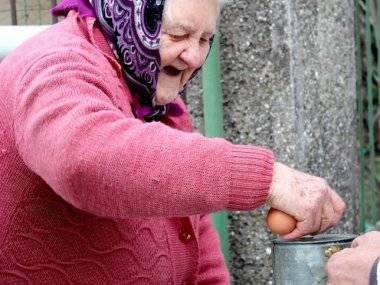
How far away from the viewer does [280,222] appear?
261 cm

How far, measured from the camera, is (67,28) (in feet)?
9.18

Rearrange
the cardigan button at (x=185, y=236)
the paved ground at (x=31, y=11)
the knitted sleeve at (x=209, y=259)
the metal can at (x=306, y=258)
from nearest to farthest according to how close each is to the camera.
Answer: the metal can at (x=306, y=258), the cardigan button at (x=185, y=236), the knitted sleeve at (x=209, y=259), the paved ground at (x=31, y=11)

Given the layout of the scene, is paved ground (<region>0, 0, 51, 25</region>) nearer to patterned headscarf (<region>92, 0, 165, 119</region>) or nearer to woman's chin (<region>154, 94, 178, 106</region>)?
woman's chin (<region>154, 94, 178, 106</region>)

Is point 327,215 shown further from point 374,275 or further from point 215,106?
point 215,106

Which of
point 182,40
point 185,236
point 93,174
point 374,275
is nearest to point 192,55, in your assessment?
point 182,40

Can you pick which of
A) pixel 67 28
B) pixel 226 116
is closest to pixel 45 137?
pixel 67 28

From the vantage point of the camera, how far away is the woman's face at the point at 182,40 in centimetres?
287

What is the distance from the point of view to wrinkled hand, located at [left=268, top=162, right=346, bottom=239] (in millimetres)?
2523

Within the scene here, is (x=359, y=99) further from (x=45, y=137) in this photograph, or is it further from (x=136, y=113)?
(x=45, y=137)

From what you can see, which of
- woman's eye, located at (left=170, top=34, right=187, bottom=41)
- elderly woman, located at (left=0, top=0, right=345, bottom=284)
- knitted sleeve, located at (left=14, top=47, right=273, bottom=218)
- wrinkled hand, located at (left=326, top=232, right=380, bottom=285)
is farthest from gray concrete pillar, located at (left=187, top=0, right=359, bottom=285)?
knitted sleeve, located at (left=14, top=47, right=273, bottom=218)

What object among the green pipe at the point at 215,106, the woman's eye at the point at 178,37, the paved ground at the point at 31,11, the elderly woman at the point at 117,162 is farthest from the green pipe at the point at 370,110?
the woman's eye at the point at 178,37

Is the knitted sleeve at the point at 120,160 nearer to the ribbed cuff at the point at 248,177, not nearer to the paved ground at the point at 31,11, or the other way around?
the ribbed cuff at the point at 248,177

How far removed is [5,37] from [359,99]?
6.07 ft

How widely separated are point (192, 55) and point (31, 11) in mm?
2165
